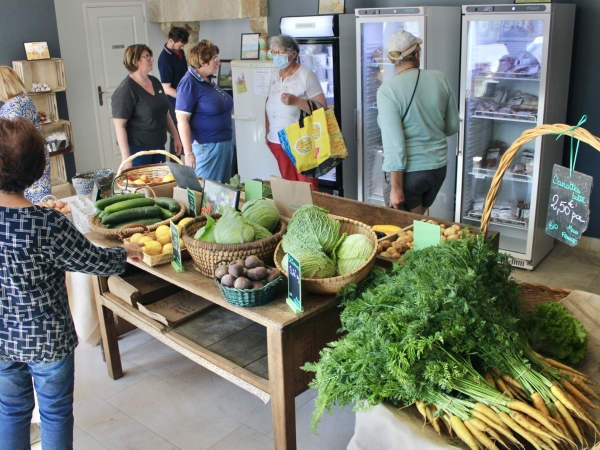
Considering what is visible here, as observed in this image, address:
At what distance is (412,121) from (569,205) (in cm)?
174

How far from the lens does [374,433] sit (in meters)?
1.74

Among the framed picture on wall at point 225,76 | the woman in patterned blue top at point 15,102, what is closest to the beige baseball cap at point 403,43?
the woman in patterned blue top at point 15,102

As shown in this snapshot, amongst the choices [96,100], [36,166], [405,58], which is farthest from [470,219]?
[96,100]

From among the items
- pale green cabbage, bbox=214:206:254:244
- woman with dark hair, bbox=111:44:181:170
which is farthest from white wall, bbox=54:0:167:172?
pale green cabbage, bbox=214:206:254:244

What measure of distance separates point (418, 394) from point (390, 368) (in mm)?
110

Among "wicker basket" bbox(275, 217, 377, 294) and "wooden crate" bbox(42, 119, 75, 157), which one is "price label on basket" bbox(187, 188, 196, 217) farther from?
"wooden crate" bbox(42, 119, 75, 157)

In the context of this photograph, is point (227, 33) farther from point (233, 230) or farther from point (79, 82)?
point (233, 230)

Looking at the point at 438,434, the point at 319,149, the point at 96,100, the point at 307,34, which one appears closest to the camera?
the point at 438,434

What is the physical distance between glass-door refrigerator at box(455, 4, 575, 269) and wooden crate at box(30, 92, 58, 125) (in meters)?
4.38

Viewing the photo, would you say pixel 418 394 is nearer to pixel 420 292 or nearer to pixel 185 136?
pixel 420 292

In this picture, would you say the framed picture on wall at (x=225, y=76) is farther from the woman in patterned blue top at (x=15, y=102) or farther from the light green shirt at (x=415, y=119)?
the light green shirt at (x=415, y=119)

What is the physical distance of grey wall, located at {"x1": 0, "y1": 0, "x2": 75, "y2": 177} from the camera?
6264mm

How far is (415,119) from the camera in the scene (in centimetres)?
362

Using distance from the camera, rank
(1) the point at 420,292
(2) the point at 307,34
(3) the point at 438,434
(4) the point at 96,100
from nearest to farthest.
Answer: (3) the point at 438,434 → (1) the point at 420,292 → (2) the point at 307,34 → (4) the point at 96,100
